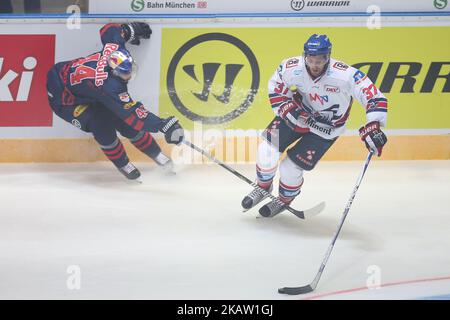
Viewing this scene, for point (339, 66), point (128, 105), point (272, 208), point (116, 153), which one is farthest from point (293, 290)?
point (116, 153)

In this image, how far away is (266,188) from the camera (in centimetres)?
619

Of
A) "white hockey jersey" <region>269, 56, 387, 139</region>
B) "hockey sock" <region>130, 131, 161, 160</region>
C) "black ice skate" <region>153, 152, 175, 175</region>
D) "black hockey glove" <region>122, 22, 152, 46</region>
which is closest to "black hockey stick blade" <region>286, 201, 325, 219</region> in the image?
"white hockey jersey" <region>269, 56, 387, 139</region>

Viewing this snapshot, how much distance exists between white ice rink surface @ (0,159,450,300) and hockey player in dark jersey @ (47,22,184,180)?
0.23 m

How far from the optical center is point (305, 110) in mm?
5961

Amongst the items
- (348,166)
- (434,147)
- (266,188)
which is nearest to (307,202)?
(266,188)

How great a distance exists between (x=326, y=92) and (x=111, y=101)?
1.66m

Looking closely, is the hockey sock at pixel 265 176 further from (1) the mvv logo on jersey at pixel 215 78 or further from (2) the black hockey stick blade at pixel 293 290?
(2) the black hockey stick blade at pixel 293 290

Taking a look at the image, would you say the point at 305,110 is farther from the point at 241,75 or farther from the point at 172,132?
the point at 241,75

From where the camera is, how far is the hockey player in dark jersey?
6.75 meters

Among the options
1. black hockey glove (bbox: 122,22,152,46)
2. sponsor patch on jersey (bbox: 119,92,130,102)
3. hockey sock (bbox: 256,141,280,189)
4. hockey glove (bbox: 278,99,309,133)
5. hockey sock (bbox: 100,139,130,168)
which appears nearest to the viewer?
hockey glove (bbox: 278,99,309,133)

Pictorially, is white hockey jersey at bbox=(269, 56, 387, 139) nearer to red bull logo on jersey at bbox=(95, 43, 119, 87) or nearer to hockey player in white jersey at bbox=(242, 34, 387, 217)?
hockey player in white jersey at bbox=(242, 34, 387, 217)

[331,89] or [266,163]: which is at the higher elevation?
[331,89]

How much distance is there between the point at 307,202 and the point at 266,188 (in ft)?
1.33

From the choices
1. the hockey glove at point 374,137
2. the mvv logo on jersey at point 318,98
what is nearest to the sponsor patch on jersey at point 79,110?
the mvv logo on jersey at point 318,98
